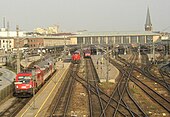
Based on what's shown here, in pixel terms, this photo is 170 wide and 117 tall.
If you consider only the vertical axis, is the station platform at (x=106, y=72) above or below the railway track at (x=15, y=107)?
above

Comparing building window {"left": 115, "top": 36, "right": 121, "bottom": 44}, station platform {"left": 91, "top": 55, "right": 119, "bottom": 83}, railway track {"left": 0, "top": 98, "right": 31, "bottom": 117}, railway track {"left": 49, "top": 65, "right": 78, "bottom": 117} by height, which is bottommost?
railway track {"left": 0, "top": 98, "right": 31, "bottom": 117}

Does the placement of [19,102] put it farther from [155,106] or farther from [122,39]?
[122,39]


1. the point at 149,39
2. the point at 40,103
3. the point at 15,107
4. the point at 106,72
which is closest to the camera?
the point at 15,107

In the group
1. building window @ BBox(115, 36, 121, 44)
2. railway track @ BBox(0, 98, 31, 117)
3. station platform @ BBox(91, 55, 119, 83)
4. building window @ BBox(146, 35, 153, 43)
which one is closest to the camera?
railway track @ BBox(0, 98, 31, 117)

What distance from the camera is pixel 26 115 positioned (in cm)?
2167

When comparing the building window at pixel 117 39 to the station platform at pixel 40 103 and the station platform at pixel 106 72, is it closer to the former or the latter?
the station platform at pixel 106 72

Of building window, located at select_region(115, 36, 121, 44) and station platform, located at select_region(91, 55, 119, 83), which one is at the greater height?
building window, located at select_region(115, 36, 121, 44)

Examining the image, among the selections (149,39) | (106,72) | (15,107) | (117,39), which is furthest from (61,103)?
(117,39)

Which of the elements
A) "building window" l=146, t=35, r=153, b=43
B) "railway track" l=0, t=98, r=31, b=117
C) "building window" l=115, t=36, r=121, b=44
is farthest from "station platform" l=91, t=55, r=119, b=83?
"building window" l=115, t=36, r=121, b=44

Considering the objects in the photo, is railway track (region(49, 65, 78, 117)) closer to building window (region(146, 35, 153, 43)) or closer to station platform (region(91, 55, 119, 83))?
station platform (region(91, 55, 119, 83))

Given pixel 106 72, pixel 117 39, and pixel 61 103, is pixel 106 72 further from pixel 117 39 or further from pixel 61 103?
pixel 117 39

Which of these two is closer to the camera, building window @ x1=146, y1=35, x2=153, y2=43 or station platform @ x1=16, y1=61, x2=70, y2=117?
station platform @ x1=16, y1=61, x2=70, y2=117

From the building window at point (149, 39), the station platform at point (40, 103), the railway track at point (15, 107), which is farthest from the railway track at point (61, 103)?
the building window at point (149, 39)

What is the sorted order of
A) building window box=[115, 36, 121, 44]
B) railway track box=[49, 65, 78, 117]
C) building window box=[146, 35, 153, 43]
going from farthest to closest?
building window box=[115, 36, 121, 44] < building window box=[146, 35, 153, 43] < railway track box=[49, 65, 78, 117]
